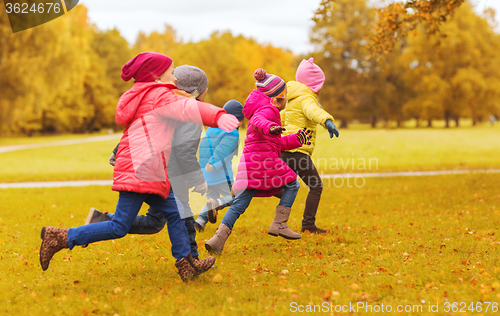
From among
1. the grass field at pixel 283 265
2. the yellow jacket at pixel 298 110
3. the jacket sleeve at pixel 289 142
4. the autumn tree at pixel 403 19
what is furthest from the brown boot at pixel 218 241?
the autumn tree at pixel 403 19

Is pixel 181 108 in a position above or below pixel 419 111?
above

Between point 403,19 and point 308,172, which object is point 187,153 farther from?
point 403,19

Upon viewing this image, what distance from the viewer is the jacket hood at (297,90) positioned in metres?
5.71

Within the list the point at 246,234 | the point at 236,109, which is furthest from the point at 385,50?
the point at 246,234

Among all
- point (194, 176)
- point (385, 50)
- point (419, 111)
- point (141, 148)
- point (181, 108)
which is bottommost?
point (419, 111)

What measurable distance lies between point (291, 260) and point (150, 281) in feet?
5.29

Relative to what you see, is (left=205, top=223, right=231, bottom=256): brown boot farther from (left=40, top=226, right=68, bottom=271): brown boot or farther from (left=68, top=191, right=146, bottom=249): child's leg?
(left=40, top=226, right=68, bottom=271): brown boot

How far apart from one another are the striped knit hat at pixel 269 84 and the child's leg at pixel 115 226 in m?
1.92

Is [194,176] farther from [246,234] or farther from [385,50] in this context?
[385,50]

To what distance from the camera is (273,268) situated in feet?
15.0

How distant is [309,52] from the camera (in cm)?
4853

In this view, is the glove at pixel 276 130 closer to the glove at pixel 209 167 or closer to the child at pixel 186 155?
the child at pixel 186 155

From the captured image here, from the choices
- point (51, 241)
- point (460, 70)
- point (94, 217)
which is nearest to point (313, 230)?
point (94, 217)

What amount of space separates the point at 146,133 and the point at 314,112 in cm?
235
